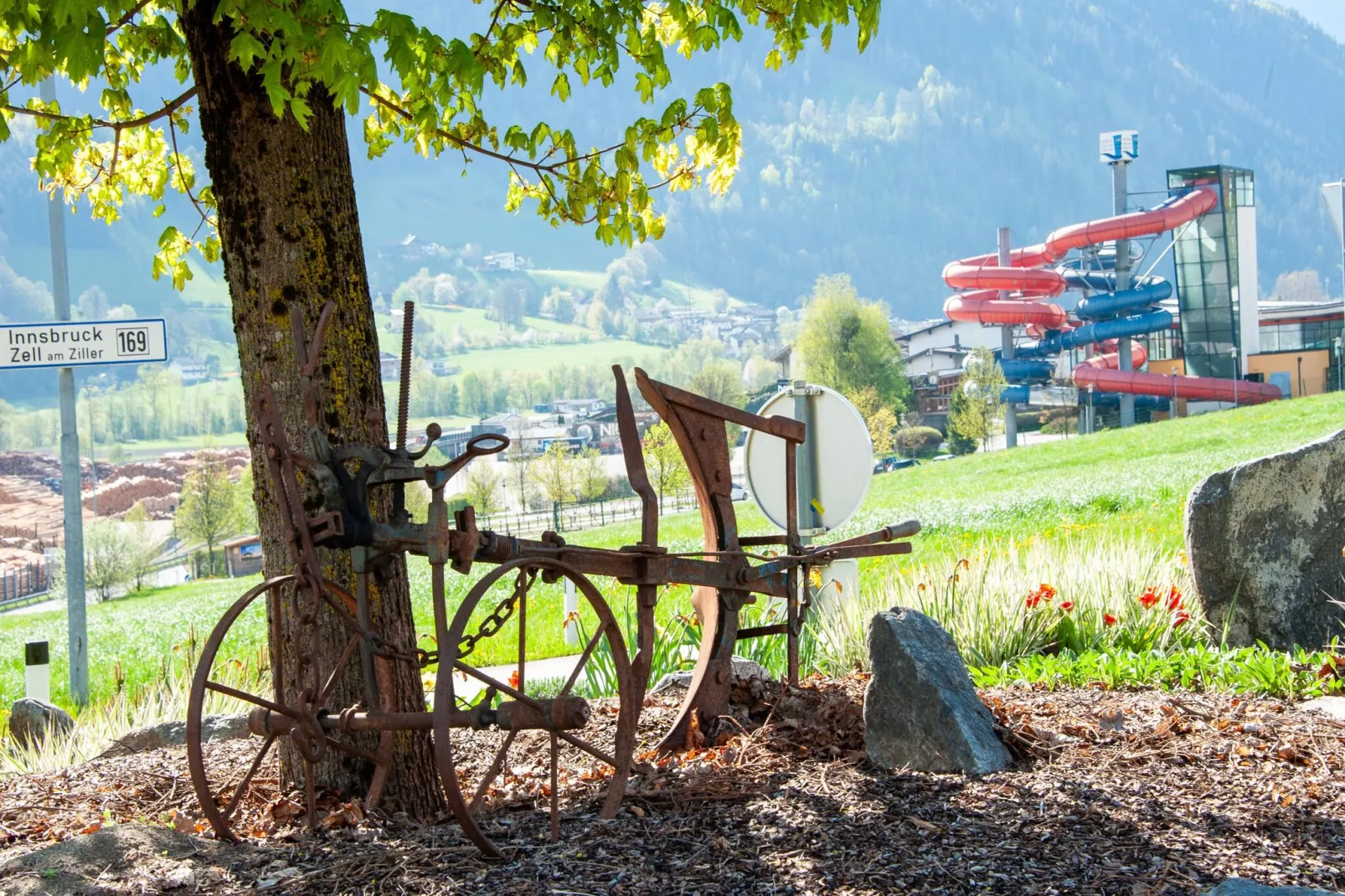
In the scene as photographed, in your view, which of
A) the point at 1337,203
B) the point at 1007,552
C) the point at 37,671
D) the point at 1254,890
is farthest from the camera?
the point at 1337,203

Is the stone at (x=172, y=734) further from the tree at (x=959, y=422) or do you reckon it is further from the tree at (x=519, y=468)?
the tree at (x=519, y=468)

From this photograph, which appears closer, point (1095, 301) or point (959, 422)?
point (1095, 301)

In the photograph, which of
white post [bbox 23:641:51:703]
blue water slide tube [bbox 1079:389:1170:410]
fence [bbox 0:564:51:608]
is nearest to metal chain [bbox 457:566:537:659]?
white post [bbox 23:641:51:703]

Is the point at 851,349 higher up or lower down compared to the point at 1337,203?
lower down

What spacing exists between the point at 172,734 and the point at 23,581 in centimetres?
9615

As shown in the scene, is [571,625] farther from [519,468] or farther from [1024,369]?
[519,468]

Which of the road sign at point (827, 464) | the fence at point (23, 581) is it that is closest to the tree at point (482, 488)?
the fence at point (23, 581)

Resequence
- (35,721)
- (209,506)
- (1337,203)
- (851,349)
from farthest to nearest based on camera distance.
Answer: (851,349) < (209,506) < (1337,203) < (35,721)

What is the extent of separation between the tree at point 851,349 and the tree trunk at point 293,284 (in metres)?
93.5

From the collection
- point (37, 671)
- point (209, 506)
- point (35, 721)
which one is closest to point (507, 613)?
point (35, 721)

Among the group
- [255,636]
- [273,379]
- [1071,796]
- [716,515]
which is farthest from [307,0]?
[255,636]

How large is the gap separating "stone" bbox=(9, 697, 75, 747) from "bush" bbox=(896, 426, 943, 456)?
3608 inches

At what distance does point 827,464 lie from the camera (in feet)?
23.7

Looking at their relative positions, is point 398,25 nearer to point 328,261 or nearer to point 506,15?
point 328,261
